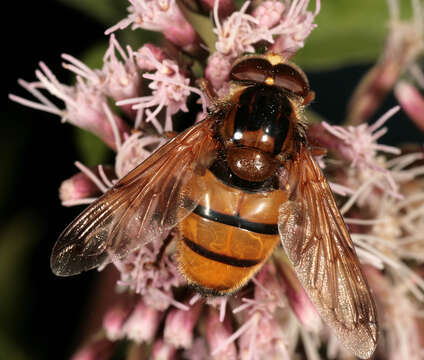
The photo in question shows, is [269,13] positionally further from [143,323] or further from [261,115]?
[143,323]

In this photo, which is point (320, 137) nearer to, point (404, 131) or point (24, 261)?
point (404, 131)

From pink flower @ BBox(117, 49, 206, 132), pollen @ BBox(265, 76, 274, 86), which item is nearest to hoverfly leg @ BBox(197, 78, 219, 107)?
pink flower @ BBox(117, 49, 206, 132)

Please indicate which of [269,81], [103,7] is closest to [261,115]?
[269,81]

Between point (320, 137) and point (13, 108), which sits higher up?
point (13, 108)

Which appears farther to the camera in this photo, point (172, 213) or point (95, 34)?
point (95, 34)

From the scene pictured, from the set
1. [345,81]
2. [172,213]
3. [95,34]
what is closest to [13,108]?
[95,34]

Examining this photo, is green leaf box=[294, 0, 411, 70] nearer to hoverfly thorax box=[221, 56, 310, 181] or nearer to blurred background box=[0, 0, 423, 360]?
blurred background box=[0, 0, 423, 360]
